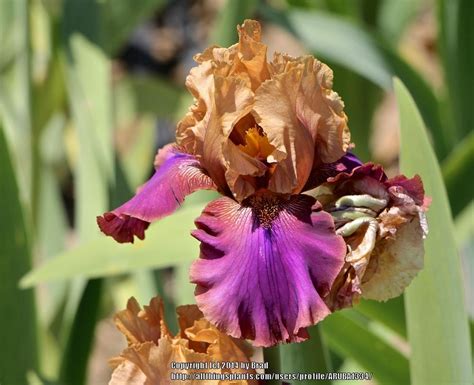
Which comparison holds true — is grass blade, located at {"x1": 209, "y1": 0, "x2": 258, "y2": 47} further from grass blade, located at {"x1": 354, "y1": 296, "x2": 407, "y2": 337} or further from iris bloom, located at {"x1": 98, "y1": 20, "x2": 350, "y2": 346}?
iris bloom, located at {"x1": 98, "y1": 20, "x2": 350, "y2": 346}

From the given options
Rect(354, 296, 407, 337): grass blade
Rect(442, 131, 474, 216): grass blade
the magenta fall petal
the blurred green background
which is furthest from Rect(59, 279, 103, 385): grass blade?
the magenta fall petal

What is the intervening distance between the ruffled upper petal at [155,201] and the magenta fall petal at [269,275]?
0.16ft

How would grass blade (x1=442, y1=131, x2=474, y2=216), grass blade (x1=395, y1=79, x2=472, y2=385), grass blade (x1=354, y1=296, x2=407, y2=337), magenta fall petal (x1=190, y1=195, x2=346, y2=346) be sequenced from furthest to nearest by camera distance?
grass blade (x1=442, y1=131, x2=474, y2=216) < grass blade (x1=354, y1=296, x2=407, y2=337) < grass blade (x1=395, y1=79, x2=472, y2=385) < magenta fall petal (x1=190, y1=195, x2=346, y2=346)

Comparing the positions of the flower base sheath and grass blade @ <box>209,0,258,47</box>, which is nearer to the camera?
the flower base sheath

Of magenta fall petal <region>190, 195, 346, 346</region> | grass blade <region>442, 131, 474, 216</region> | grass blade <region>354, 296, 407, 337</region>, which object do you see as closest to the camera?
magenta fall petal <region>190, 195, 346, 346</region>

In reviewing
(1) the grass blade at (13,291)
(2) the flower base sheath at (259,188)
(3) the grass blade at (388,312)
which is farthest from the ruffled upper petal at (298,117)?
(1) the grass blade at (13,291)

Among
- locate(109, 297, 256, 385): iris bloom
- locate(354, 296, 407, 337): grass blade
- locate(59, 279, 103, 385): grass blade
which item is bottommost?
locate(109, 297, 256, 385): iris bloom

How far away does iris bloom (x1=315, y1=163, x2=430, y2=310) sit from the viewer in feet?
1.91

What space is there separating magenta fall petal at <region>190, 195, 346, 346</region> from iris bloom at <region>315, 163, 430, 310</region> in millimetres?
24

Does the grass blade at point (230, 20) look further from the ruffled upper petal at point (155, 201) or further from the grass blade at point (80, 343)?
the ruffled upper petal at point (155, 201)

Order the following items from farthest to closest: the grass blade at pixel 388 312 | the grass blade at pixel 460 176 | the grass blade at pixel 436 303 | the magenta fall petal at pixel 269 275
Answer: the grass blade at pixel 460 176
the grass blade at pixel 388 312
the grass blade at pixel 436 303
the magenta fall petal at pixel 269 275

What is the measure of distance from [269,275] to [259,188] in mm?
87

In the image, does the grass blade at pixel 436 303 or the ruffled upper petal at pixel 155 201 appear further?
the grass blade at pixel 436 303

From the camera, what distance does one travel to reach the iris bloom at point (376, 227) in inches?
22.9
